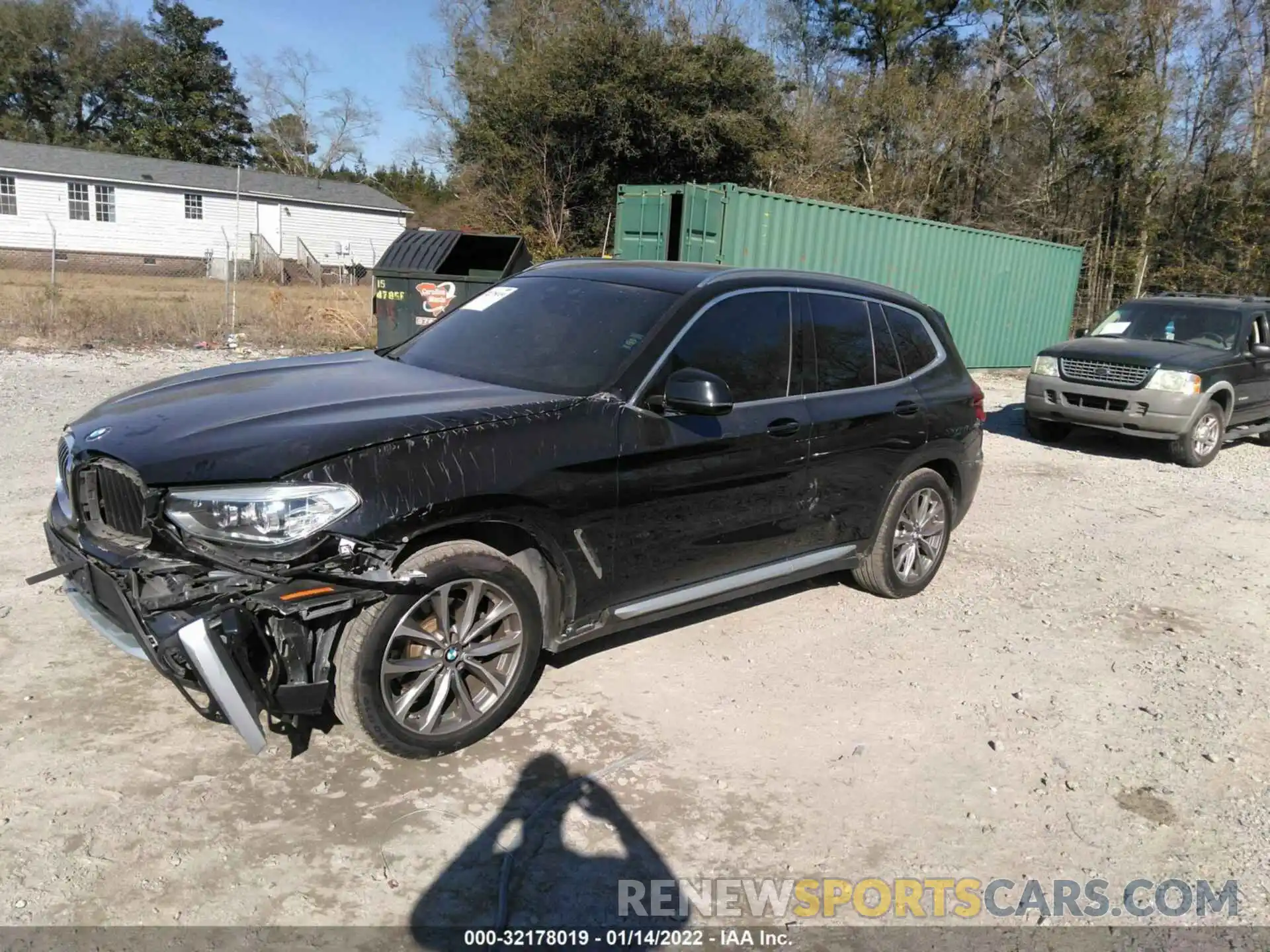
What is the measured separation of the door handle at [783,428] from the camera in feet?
14.2

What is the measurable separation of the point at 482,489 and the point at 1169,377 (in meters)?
9.26

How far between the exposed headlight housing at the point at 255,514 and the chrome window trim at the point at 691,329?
137 centimetres

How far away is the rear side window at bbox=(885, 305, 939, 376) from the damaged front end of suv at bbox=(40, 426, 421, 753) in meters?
3.36

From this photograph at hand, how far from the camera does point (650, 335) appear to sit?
402 centimetres

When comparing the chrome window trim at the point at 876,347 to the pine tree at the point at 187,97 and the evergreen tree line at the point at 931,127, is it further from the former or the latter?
the pine tree at the point at 187,97

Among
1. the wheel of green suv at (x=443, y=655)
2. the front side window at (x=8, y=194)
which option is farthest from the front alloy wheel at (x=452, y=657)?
the front side window at (x=8, y=194)

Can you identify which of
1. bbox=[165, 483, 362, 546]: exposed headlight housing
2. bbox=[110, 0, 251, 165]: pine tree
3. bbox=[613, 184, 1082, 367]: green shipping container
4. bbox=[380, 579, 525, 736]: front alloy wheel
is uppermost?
bbox=[110, 0, 251, 165]: pine tree

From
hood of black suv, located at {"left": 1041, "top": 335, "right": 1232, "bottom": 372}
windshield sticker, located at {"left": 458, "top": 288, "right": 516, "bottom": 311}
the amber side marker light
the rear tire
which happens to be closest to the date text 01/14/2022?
the amber side marker light

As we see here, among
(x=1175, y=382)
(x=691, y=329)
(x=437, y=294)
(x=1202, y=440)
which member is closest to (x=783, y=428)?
(x=691, y=329)

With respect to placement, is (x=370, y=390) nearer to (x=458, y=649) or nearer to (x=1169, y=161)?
(x=458, y=649)

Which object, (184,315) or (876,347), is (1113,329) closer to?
(876,347)

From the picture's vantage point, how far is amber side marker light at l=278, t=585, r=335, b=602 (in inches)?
116

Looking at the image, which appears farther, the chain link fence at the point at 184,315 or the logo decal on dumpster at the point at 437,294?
the chain link fence at the point at 184,315

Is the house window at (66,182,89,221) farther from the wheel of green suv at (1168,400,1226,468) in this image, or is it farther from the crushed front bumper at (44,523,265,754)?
the crushed front bumper at (44,523,265,754)
